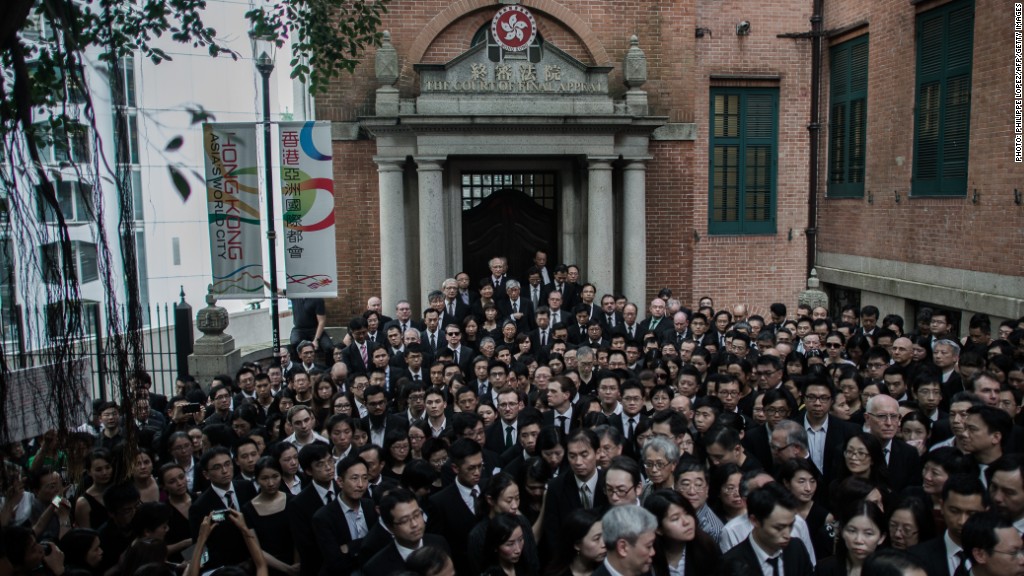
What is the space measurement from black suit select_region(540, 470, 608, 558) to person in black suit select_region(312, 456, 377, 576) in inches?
47.6

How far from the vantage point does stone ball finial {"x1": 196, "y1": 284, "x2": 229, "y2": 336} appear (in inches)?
469

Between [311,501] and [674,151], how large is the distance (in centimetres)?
1158

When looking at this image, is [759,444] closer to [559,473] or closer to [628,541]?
[559,473]

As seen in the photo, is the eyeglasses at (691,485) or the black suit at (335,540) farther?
the black suit at (335,540)

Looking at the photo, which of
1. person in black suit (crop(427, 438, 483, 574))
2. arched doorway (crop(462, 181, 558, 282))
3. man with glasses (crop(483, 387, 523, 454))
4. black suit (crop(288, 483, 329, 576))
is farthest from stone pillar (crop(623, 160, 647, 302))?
black suit (crop(288, 483, 329, 576))

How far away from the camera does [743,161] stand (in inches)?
666

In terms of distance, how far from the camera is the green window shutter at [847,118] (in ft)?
51.3

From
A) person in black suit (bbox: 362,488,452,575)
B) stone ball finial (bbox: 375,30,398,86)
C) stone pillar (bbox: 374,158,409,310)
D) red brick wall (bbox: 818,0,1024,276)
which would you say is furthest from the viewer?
stone pillar (bbox: 374,158,409,310)

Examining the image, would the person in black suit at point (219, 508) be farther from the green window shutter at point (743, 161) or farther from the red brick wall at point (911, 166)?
the green window shutter at point (743, 161)

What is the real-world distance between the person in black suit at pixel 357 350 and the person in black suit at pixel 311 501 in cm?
457

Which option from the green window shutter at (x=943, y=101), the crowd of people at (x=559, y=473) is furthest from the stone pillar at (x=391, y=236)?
the green window shutter at (x=943, y=101)

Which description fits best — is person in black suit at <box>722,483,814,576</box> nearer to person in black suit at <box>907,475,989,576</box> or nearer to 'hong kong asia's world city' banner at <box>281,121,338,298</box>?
person in black suit at <box>907,475,989,576</box>

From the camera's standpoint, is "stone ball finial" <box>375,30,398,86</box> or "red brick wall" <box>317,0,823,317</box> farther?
"red brick wall" <box>317,0,823,317</box>

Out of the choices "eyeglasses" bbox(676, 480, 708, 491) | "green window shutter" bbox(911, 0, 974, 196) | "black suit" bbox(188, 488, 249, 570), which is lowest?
"black suit" bbox(188, 488, 249, 570)
